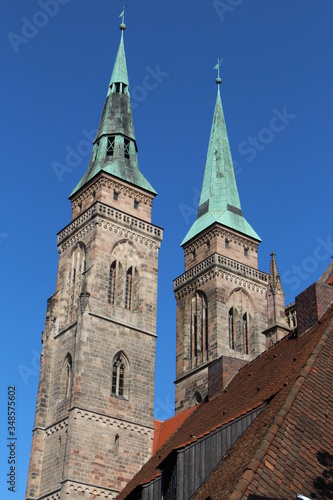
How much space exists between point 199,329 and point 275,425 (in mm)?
31447

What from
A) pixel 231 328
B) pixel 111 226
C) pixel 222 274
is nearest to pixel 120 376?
pixel 111 226

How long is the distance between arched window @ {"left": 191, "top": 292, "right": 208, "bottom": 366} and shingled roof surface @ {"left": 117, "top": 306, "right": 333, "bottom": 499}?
25.8 m

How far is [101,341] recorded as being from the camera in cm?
3192

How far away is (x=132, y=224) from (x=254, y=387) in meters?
21.8

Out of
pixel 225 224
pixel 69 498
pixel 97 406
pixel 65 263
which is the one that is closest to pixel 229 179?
pixel 225 224

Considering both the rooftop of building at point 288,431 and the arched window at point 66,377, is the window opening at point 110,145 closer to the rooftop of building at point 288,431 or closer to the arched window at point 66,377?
the arched window at point 66,377

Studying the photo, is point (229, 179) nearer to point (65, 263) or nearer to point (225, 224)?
point (225, 224)

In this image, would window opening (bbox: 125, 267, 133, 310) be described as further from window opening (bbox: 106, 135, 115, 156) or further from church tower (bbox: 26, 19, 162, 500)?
window opening (bbox: 106, 135, 115, 156)

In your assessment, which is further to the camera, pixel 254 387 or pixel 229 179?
pixel 229 179

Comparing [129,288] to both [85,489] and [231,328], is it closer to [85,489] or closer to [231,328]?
[231,328]

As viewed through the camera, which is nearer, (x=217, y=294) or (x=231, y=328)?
(x=217, y=294)

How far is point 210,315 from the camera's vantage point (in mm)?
40625

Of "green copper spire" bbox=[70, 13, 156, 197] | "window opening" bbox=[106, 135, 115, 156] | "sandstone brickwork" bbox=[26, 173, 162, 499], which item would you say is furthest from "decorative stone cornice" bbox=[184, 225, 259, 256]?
"window opening" bbox=[106, 135, 115, 156]

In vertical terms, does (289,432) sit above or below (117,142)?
below
